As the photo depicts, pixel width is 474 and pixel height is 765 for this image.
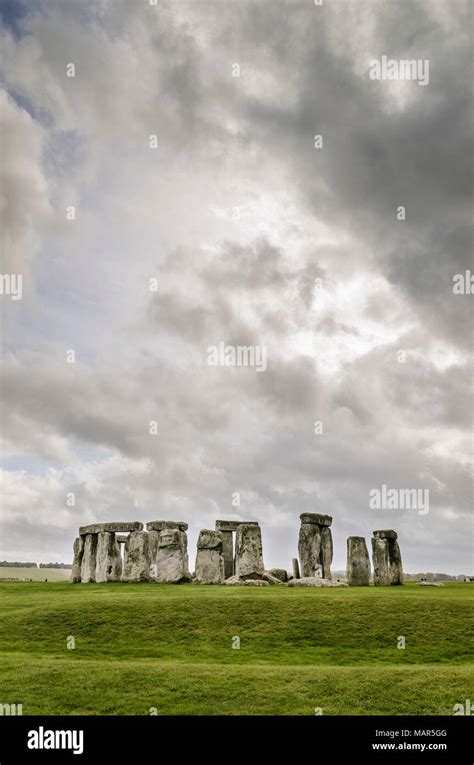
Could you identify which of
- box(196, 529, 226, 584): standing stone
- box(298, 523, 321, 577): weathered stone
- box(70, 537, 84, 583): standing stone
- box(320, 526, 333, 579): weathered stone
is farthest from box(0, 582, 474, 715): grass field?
box(70, 537, 84, 583): standing stone

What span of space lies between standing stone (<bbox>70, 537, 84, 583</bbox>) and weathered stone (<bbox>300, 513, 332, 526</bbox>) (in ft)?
41.0

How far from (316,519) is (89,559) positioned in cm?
1219

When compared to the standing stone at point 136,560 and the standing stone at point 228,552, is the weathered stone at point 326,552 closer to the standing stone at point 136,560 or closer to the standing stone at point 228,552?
the standing stone at point 228,552

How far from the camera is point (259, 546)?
3259 centimetres

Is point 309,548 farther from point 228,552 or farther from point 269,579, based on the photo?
A: point 228,552

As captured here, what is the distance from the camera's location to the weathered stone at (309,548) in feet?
110

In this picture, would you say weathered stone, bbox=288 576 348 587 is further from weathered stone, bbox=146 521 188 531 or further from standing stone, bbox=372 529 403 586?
weathered stone, bbox=146 521 188 531

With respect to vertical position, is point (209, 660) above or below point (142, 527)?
below

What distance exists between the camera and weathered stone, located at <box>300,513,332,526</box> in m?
34.2

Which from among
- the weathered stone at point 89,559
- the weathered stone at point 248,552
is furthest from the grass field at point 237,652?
the weathered stone at point 89,559

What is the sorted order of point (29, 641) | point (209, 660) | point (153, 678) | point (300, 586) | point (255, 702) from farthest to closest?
point (300, 586), point (29, 641), point (209, 660), point (153, 678), point (255, 702)
